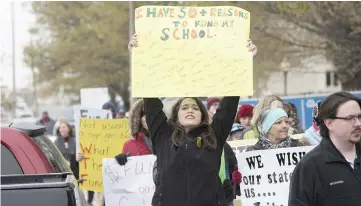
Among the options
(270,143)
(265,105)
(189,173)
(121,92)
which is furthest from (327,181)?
(121,92)

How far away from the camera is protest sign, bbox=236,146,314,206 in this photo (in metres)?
6.21

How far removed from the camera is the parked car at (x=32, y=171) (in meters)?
4.13

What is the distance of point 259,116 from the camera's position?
6414mm

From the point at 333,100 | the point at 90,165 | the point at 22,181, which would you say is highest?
the point at 333,100

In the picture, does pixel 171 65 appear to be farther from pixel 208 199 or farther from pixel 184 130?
pixel 208 199

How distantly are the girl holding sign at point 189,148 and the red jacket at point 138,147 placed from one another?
2.07 m

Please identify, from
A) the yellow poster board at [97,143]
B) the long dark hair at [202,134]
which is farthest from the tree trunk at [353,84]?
the long dark hair at [202,134]

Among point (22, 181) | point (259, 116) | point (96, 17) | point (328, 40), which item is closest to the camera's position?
point (22, 181)

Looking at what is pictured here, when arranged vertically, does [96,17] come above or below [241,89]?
above

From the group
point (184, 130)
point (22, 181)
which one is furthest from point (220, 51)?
point (22, 181)

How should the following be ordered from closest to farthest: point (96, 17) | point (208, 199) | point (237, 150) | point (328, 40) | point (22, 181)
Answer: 1. point (22, 181)
2. point (208, 199)
3. point (237, 150)
4. point (328, 40)
5. point (96, 17)

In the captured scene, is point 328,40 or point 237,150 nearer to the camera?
point 237,150

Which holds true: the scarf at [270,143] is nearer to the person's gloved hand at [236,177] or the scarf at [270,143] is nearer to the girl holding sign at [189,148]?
the person's gloved hand at [236,177]

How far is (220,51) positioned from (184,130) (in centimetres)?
62
